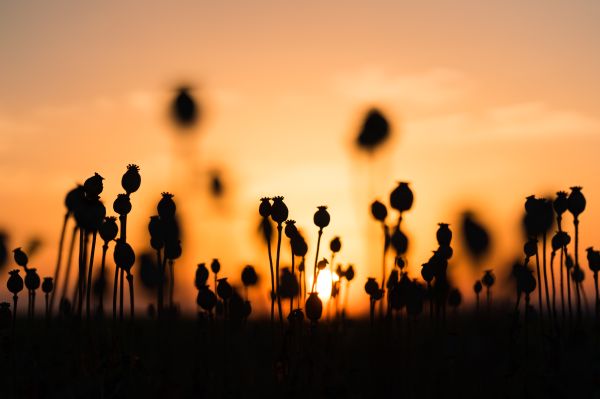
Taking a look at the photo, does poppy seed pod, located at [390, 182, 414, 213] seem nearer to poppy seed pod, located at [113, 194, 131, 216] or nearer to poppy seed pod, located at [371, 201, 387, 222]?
poppy seed pod, located at [371, 201, 387, 222]

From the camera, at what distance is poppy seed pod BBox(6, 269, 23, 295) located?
26.8 ft

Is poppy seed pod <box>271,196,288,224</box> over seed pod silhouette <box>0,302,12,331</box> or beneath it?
over

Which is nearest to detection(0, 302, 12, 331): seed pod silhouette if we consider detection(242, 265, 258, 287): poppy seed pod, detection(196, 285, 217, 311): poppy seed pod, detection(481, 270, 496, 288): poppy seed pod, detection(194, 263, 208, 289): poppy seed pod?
detection(196, 285, 217, 311): poppy seed pod

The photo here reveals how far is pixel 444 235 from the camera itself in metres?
8.15

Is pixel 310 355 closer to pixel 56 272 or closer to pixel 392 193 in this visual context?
pixel 392 193

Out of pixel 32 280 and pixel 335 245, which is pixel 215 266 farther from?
pixel 32 280

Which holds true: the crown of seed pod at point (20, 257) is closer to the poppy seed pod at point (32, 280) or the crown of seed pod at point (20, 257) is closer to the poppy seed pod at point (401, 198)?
the poppy seed pod at point (32, 280)

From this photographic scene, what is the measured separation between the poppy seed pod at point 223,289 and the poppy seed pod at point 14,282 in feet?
7.06

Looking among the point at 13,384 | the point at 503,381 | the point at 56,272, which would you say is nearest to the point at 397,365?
the point at 503,381

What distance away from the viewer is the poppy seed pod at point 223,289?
845 cm

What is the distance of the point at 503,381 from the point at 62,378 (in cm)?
455

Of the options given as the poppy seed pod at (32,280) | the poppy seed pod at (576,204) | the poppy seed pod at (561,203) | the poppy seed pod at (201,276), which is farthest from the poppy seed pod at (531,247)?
the poppy seed pod at (32,280)

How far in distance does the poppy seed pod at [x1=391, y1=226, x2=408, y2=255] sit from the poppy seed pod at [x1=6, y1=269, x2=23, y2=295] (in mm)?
4355

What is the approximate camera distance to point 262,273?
13258mm
